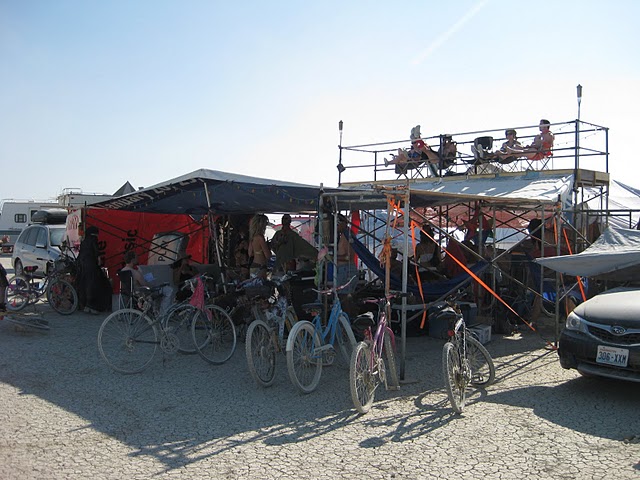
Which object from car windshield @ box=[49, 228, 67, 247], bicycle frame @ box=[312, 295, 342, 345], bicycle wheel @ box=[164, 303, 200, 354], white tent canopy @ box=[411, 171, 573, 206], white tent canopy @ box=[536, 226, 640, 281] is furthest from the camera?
car windshield @ box=[49, 228, 67, 247]

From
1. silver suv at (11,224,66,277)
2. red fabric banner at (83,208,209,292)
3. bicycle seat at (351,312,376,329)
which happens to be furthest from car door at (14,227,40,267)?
bicycle seat at (351,312,376,329)

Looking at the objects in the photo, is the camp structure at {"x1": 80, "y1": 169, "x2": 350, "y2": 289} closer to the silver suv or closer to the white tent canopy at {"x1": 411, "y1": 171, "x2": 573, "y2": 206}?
the silver suv

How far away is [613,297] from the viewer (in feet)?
21.7

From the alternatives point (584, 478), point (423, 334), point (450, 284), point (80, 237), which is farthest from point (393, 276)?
point (80, 237)

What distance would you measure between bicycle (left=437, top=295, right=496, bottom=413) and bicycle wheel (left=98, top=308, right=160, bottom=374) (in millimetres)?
3555

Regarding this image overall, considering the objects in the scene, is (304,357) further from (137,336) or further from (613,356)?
(613,356)

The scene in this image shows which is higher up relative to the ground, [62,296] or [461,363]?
[461,363]

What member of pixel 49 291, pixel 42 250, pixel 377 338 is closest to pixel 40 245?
pixel 42 250

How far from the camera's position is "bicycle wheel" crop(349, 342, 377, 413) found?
5230mm

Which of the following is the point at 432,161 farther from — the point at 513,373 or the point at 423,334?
the point at 513,373

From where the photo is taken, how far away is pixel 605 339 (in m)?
5.96

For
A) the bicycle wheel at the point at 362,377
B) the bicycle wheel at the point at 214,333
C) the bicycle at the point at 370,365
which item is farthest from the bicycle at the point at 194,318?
the bicycle wheel at the point at 362,377

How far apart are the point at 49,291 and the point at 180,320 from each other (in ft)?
18.0

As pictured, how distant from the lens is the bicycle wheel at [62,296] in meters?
11.2
